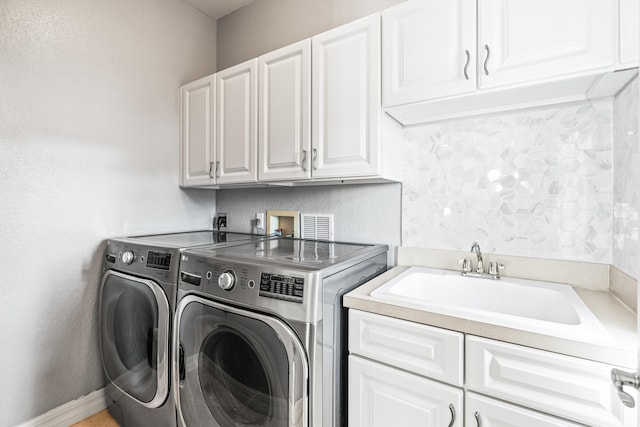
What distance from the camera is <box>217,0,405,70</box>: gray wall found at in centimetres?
191

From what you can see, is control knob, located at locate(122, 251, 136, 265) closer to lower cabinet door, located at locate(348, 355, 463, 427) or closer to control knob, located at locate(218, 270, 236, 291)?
control knob, located at locate(218, 270, 236, 291)

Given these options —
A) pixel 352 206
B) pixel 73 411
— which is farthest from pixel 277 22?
pixel 73 411

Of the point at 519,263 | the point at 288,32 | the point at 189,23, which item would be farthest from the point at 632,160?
the point at 189,23

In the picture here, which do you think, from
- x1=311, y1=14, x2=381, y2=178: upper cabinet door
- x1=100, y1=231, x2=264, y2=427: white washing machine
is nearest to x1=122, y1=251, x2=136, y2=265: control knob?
x1=100, y1=231, x2=264, y2=427: white washing machine

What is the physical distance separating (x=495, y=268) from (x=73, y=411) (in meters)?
2.49

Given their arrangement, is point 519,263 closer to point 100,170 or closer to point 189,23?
point 100,170

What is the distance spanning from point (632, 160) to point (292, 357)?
54.0 inches

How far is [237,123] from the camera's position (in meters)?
2.01

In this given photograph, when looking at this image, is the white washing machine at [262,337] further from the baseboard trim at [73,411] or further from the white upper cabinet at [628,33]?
A: the white upper cabinet at [628,33]

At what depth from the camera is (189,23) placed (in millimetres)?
2426

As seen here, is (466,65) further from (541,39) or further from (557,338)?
(557,338)

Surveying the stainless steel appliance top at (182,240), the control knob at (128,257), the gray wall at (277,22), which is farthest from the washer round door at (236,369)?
the gray wall at (277,22)

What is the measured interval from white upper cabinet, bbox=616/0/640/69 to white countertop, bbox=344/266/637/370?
818mm

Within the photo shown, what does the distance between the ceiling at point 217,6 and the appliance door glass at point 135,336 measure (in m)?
2.12
